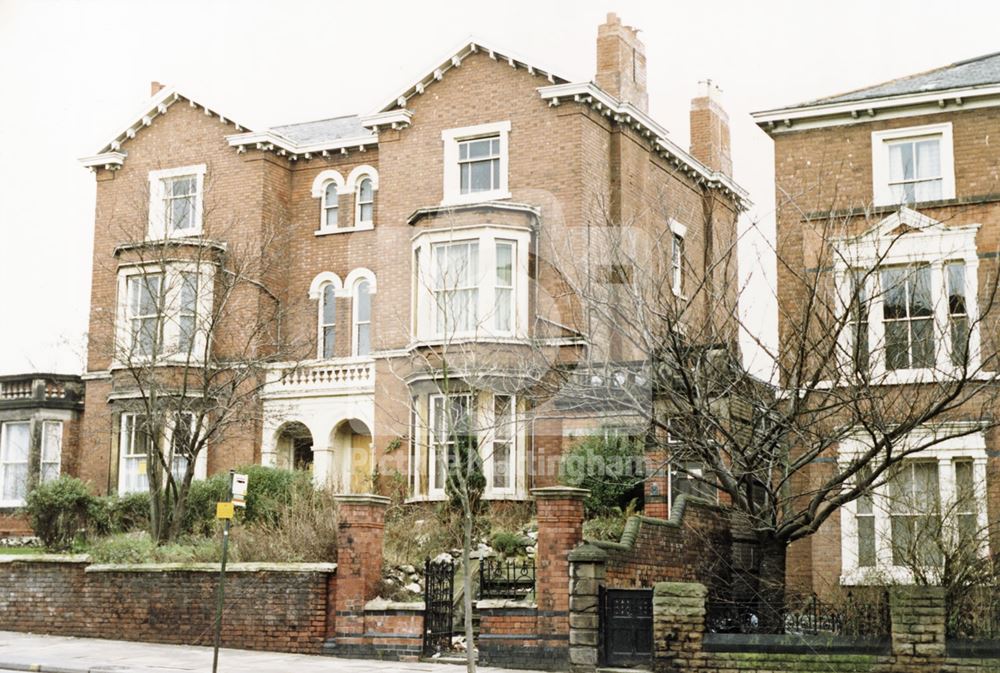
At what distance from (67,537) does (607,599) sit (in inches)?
550

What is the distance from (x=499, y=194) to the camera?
98.7 ft

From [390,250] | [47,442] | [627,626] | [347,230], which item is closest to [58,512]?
[47,442]

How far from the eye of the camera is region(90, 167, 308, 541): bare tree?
29.8m

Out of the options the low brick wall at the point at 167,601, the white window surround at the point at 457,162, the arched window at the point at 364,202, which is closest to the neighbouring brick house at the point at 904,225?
the white window surround at the point at 457,162

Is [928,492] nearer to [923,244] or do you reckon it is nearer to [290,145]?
[923,244]

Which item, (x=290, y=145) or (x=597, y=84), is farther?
(x=290, y=145)

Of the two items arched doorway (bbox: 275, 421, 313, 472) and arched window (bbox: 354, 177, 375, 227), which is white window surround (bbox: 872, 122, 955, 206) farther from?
arched doorway (bbox: 275, 421, 313, 472)

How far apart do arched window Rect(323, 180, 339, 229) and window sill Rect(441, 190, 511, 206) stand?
469cm

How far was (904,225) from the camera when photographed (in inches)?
912

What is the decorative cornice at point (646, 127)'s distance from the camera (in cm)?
2938

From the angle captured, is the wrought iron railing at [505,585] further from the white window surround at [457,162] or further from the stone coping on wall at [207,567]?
the white window surround at [457,162]

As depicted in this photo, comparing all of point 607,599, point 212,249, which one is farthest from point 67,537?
point 607,599

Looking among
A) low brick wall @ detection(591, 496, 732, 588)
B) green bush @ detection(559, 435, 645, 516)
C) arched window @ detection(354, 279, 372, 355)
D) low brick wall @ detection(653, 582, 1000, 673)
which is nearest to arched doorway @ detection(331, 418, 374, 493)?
arched window @ detection(354, 279, 372, 355)

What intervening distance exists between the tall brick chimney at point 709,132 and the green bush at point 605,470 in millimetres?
12708
